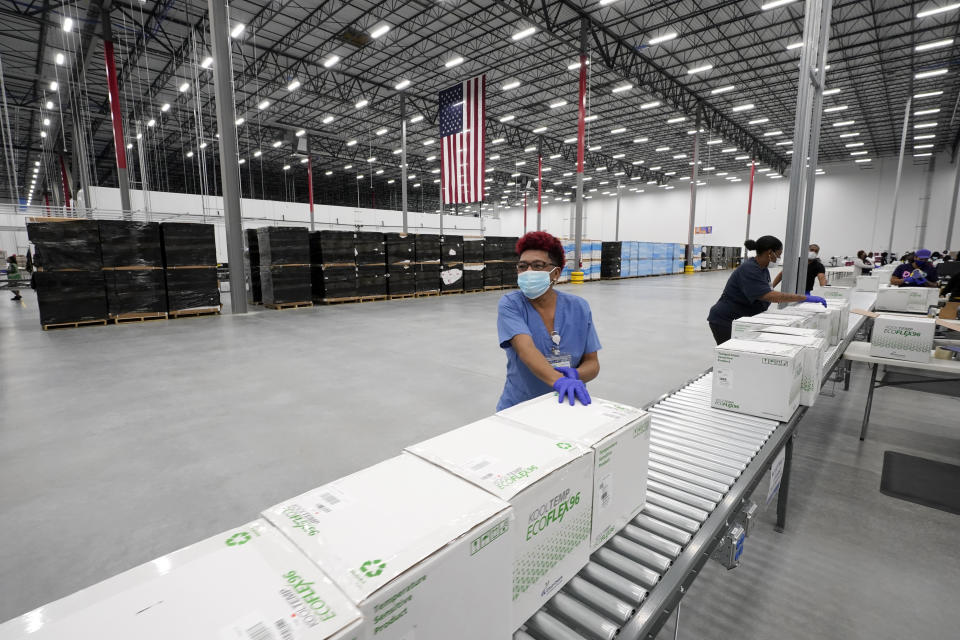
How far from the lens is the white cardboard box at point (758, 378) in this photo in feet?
7.86

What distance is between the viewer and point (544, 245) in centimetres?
211

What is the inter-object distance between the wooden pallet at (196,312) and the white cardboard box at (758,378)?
9.97m

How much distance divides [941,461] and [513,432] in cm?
394

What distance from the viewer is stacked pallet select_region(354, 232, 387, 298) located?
460 inches

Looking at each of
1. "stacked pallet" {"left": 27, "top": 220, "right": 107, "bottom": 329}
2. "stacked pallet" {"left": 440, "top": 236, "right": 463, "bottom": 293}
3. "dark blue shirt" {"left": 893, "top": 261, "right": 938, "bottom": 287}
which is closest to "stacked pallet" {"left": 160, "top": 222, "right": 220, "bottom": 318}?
"stacked pallet" {"left": 27, "top": 220, "right": 107, "bottom": 329}

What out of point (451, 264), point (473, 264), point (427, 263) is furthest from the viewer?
point (473, 264)

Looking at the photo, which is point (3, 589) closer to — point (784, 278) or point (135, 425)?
point (135, 425)

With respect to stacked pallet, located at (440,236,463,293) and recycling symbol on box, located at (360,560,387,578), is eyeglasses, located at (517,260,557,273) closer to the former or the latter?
recycling symbol on box, located at (360,560,387,578)

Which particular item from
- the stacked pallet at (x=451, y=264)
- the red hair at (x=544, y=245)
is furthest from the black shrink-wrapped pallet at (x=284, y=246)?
the red hair at (x=544, y=245)

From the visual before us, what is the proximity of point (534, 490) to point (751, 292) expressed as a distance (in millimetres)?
3636

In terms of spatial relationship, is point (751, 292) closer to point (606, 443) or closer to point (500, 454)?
point (606, 443)

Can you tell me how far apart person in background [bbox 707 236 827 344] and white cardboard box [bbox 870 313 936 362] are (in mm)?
557

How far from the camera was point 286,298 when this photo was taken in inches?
423

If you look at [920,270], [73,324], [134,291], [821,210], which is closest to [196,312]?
[134,291]
